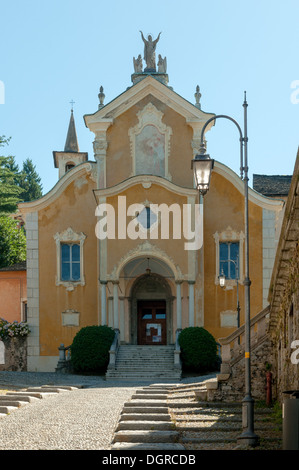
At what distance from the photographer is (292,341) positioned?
54.6ft

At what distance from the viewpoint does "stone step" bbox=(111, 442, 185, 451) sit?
1359cm

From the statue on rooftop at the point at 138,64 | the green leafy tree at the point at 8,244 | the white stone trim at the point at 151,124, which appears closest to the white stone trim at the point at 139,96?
the white stone trim at the point at 151,124

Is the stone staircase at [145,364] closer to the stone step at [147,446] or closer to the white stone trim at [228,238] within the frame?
the white stone trim at [228,238]

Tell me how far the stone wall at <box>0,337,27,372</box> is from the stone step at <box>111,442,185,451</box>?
25.2 meters

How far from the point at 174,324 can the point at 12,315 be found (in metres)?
11.1

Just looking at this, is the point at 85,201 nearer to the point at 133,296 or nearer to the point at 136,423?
the point at 133,296

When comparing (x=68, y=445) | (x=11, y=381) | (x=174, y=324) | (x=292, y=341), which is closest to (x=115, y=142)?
(x=174, y=324)

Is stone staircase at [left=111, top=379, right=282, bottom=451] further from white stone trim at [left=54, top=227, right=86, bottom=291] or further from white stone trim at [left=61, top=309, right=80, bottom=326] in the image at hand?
white stone trim at [left=54, top=227, right=86, bottom=291]

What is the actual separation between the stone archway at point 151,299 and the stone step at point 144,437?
24.6 metres

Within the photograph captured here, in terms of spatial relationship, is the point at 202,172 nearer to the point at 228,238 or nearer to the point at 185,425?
the point at 185,425

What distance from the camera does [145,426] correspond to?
16141mm

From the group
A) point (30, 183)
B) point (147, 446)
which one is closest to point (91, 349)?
point (147, 446)

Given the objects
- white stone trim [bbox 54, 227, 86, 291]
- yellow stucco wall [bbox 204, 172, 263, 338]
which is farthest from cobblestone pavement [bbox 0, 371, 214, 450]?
white stone trim [bbox 54, 227, 86, 291]

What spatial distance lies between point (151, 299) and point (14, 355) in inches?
281
